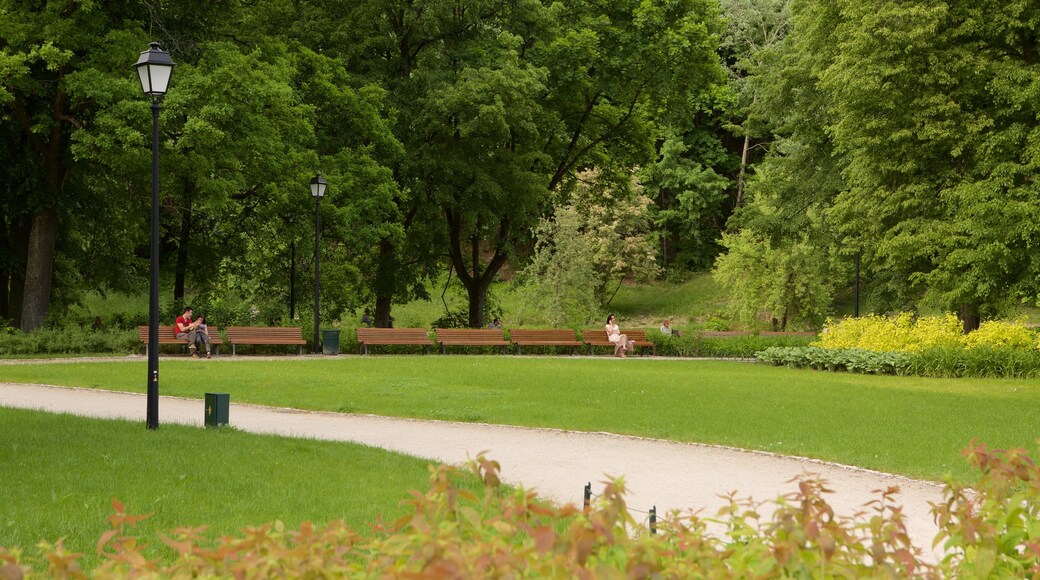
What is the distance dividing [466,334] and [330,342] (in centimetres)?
408

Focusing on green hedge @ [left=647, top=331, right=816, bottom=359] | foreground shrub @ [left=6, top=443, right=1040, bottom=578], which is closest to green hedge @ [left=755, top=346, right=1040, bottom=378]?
green hedge @ [left=647, top=331, right=816, bottom=359]

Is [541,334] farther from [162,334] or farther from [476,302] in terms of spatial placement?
[162,334]

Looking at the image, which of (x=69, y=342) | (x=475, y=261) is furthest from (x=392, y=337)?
(x=69, y=342)

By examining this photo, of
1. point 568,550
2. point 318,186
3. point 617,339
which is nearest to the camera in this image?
point 568,550

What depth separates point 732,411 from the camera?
1606cm

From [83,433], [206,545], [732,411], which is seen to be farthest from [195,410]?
[206,545]

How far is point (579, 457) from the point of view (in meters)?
11.7

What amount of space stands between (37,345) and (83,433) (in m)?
16.0

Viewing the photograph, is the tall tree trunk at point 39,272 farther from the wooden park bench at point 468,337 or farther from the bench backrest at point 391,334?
the wooden park bench at point 468,337

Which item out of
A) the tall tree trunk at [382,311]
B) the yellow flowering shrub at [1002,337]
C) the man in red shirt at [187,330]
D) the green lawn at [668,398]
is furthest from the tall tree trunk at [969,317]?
the man in red shirt at [187,330]

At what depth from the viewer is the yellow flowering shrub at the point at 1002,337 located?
25.2 meters

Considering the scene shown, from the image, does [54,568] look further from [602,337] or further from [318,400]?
[602,337]

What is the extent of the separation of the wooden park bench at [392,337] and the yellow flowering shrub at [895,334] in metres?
11.0

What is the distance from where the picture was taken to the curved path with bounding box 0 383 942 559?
9.37m
